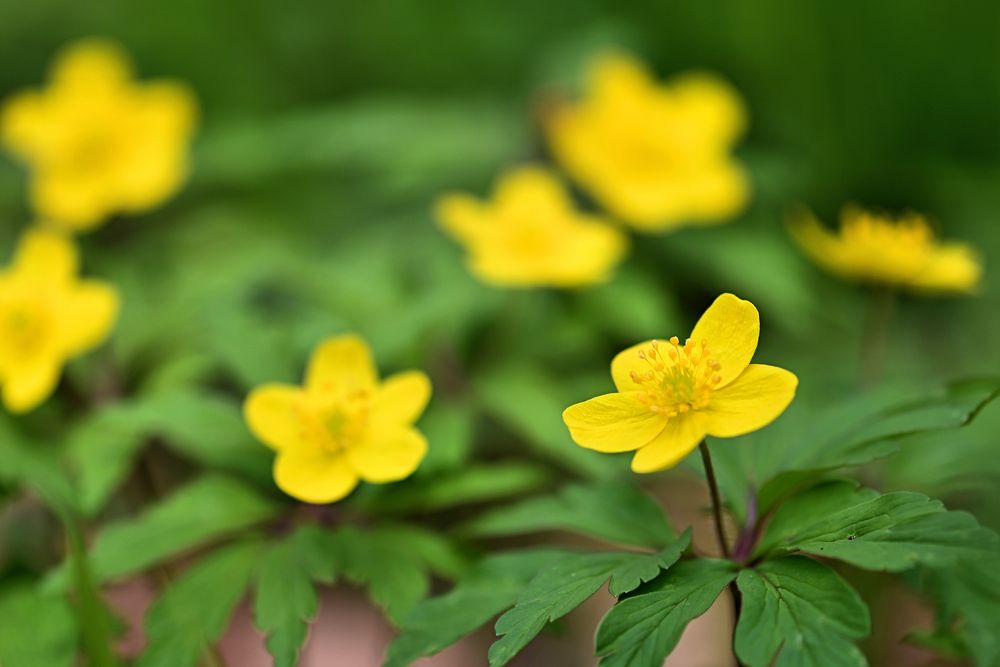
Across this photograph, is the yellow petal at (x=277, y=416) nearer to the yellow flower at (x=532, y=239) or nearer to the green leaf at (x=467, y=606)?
the green leaf at (x=467, y=606)

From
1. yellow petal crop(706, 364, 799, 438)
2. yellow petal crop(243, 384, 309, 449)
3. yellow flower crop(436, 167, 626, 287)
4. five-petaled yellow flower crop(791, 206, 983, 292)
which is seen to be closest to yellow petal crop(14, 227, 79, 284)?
yellow petal crop(243, 384, 309, 449)

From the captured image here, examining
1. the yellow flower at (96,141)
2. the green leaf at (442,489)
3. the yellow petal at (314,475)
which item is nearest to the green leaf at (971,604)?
the green leaf at (442,489)

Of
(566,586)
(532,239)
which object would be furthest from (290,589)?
(532,239)

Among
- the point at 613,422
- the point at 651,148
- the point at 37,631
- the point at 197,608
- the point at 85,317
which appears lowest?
the point at 37,631

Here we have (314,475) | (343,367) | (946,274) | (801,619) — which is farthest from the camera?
(946,274)

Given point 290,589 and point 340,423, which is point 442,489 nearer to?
point 340,423

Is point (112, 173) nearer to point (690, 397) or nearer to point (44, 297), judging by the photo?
point (44, 297)
